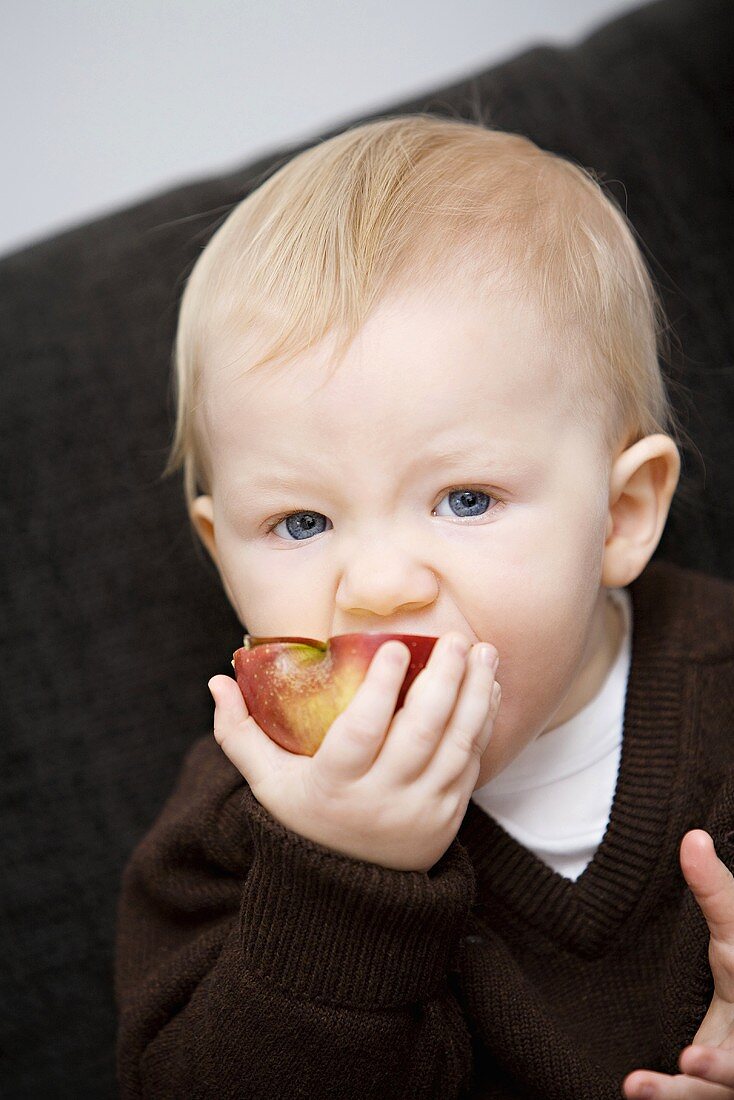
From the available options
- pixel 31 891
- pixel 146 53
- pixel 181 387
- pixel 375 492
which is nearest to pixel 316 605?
pixel 375 492

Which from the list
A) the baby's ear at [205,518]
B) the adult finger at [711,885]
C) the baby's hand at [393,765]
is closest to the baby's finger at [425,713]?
the baby's hand at [393,765]

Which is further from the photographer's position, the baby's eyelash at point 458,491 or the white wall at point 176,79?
the white wall at point 176,79

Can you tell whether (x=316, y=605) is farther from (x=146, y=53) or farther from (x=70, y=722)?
(x=146, y=53)

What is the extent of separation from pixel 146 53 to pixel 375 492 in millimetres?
1018

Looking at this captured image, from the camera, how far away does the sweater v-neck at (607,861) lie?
0.91 metres

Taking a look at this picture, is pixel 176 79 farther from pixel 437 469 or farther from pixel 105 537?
pixel 437 469

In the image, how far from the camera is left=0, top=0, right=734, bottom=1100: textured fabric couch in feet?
3.78

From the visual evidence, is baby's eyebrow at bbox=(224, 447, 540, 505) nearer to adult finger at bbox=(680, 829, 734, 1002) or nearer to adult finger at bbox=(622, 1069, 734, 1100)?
adult finger at bbox=(680, 829, 734, 1002)

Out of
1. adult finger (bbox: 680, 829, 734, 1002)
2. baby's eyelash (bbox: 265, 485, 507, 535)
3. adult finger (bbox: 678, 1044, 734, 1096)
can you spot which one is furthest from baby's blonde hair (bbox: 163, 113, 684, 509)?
adult finger (bbox: 678, 1044, 734, 1096)

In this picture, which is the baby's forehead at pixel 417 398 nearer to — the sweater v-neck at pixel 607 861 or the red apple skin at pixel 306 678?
the red apple skin at pixel 306 678

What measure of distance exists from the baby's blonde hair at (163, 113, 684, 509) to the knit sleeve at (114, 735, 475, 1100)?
1.28 ft

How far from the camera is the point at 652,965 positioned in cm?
93

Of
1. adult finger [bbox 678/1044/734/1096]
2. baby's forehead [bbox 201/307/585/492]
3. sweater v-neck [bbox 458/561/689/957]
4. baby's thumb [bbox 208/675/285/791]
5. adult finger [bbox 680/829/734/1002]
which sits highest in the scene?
baby's forehead [bbox 201/307/585/492]

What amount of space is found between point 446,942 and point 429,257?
1.77ft
